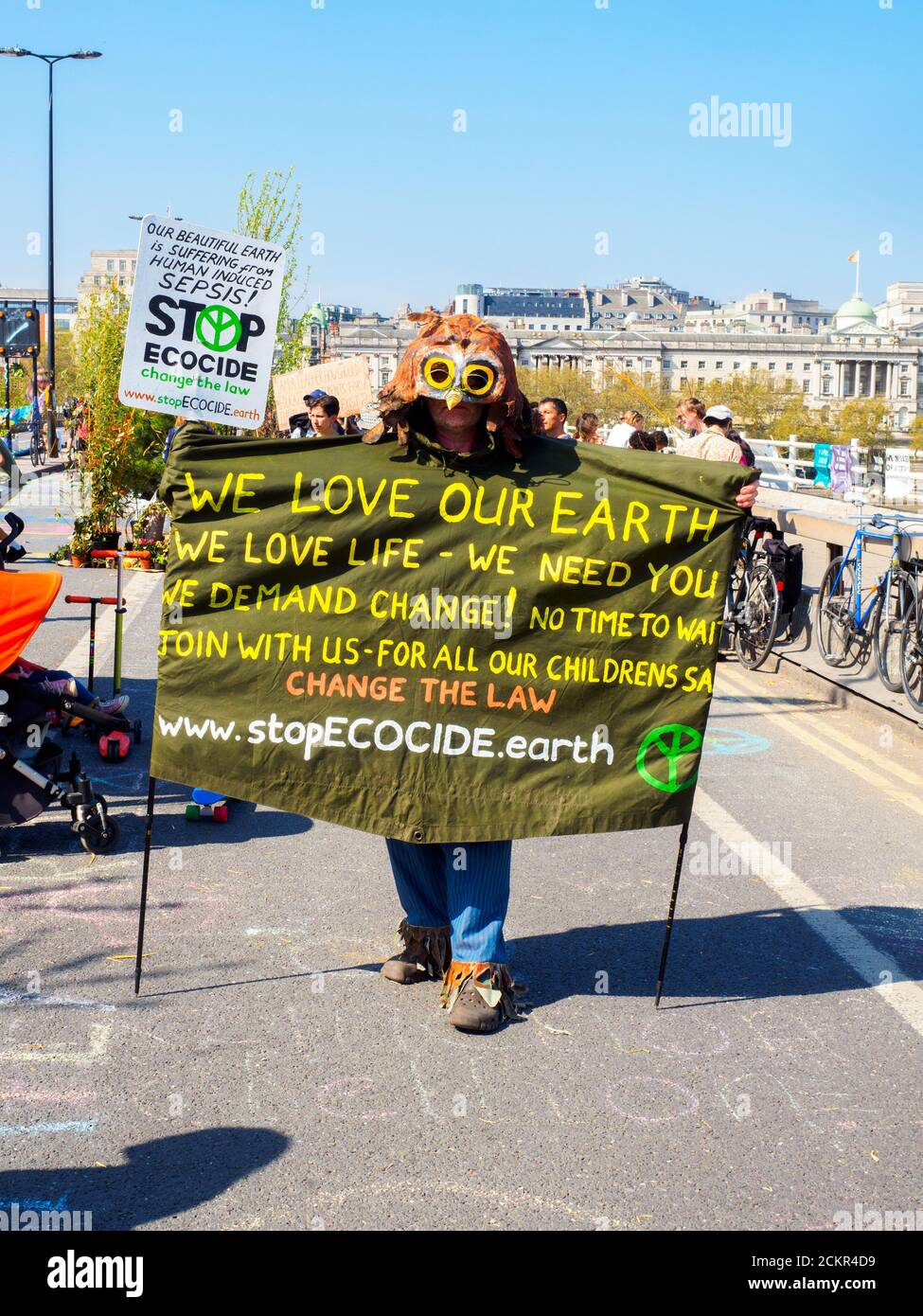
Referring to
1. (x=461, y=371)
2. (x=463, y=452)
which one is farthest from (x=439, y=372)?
(x=463, y=452)

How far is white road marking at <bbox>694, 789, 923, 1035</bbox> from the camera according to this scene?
16.1ft

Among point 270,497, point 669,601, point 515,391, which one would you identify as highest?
point 515,391

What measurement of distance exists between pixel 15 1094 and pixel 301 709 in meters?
1.39

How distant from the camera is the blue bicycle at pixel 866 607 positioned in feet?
34.9

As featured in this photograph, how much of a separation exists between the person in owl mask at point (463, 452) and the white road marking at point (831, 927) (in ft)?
4.15

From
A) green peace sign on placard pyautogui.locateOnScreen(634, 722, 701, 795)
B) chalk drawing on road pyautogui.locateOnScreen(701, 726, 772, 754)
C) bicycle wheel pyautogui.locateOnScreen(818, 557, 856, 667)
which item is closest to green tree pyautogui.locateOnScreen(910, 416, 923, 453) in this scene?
bicycle wheel pyautogui.locateOnScreen(818, 557, 856, 667)

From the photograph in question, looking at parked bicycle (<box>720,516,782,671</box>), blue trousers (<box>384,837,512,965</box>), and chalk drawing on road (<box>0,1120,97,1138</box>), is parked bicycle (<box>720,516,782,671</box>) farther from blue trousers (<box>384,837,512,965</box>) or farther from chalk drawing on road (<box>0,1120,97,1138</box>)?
chalk drawing on road (<box>0,1120,97,1138</box>)

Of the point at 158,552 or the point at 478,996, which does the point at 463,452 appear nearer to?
the point at 478,996

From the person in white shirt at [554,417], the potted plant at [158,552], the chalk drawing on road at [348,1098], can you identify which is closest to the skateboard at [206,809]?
the chalk drawing on road at [348,1098]

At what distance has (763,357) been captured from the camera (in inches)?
7515

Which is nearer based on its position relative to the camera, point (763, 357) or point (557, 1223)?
point (557, 1223)

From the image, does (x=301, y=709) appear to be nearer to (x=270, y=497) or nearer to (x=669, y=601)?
(x=270, y=497)
